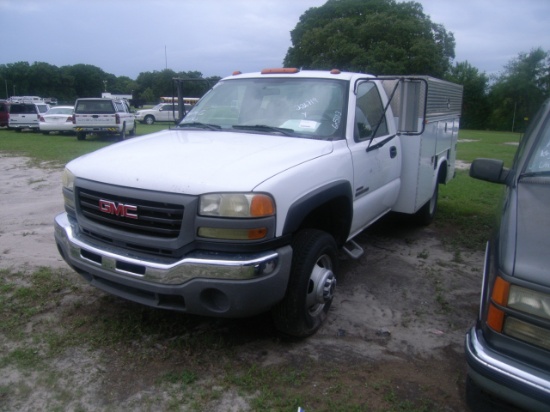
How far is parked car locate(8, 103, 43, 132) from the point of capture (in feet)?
78.7

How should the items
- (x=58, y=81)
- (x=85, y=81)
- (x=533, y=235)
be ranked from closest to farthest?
(x=533, y=235) → (x=58, y=81) → (x=85, y=81)

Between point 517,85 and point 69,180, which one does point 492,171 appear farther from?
point 517,85

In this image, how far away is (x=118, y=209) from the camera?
304cm

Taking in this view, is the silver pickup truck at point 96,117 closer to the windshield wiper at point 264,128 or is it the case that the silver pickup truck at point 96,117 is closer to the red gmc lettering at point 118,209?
the windshield wiper at point 264,128

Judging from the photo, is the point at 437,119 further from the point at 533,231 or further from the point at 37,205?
the point at 37,205

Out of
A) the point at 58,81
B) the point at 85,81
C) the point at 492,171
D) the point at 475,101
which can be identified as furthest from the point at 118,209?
the point at 85,81

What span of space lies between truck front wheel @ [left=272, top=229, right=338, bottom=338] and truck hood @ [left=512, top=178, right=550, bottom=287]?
4.38 feet

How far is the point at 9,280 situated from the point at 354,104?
3547 millimetres

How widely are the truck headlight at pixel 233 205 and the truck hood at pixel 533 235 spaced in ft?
4.56

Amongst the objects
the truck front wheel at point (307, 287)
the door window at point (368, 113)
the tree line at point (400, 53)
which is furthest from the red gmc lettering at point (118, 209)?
the tree line at point (400, 53)

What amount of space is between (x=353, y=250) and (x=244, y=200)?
1.95 m

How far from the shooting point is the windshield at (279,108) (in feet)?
13.1

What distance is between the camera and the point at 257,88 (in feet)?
14.8

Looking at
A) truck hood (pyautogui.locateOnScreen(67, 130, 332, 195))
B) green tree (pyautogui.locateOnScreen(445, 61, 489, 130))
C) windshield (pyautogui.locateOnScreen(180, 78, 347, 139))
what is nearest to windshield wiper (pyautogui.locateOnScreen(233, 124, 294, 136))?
windshield (pyautogui.locateOnScreen(180, 78, 347, 139))
